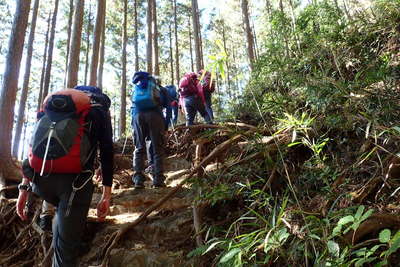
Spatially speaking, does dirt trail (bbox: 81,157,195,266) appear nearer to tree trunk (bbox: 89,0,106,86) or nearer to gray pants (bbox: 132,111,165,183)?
gray pants (bbox: 132,111,165,183)

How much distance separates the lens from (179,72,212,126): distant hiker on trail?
6406 mm

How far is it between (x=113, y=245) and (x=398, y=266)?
2.50 meters

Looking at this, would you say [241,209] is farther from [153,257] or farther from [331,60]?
[331,60]

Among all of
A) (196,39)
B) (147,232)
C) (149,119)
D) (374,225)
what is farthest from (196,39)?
(374,225)

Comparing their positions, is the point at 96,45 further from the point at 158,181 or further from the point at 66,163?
the point at 66,163

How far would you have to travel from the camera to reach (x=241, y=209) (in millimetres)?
3078

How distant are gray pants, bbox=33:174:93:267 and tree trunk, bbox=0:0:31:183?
126 inches

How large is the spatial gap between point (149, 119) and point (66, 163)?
2268 mm

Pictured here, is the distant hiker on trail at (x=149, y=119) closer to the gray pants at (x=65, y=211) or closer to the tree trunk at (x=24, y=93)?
the gray pants at (x=65, y=211)

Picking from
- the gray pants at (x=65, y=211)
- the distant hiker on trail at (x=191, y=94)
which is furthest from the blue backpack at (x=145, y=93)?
the gray pants at (x=65, y=211)

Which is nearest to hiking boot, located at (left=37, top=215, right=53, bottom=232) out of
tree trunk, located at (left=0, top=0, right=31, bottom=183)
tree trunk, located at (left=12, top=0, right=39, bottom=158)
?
tree trunk, located at (left=0, top=0, right=31, bottom=183)

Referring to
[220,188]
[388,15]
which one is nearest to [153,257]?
[220,188]

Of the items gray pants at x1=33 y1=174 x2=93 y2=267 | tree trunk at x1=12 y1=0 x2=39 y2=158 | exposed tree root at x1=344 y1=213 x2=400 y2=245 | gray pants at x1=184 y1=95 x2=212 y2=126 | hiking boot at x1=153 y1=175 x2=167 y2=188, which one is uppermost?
tree trunk at x1=12 y1=0 x2=39 y2=158

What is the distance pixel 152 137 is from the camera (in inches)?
181
